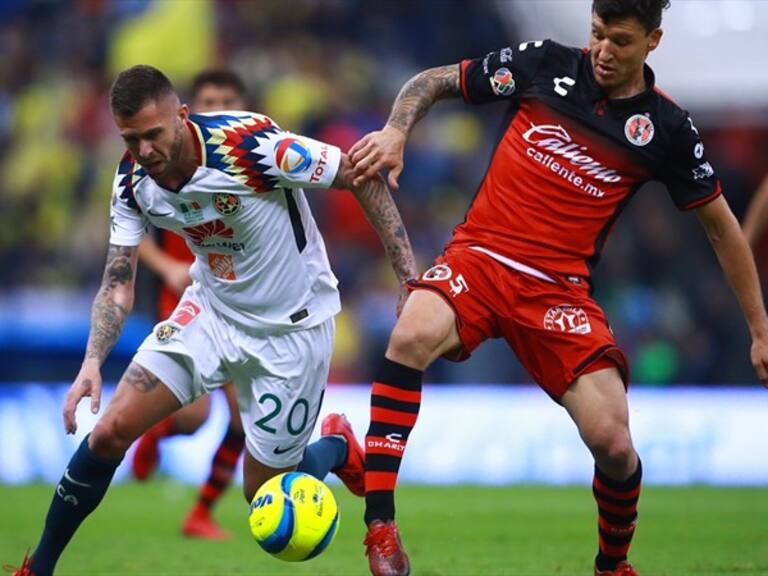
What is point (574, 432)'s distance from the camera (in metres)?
12.3

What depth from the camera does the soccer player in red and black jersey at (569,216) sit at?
6.08 m

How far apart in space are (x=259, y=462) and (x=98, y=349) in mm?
1008

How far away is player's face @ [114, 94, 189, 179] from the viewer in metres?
5.77

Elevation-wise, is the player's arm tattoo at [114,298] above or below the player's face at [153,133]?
below

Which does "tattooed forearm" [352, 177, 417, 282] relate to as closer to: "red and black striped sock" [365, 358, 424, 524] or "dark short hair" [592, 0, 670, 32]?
"red and black striped sock" [365, 358, 424, 524]

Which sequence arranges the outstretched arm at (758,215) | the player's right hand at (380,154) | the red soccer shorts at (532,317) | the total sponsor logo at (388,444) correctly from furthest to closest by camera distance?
the outstretched arm at (758,215) → the red soccer shorts at (532,317) → the player's right hand at (380,154) → the total sponsor logo at (388,444)

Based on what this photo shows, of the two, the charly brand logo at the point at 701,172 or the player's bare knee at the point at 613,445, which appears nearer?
the player's bare knee at the point at 613,445

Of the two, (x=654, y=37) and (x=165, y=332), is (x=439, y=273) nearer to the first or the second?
(x=165, y=332)

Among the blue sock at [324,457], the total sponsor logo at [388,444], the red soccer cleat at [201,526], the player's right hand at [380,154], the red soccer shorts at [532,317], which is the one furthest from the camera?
the red soccer cleat at [201,526]

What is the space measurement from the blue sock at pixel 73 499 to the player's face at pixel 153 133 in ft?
4.08

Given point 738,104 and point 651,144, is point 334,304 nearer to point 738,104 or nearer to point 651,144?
point 651,144

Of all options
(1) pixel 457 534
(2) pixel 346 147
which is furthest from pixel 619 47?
(2) pixel 346 147

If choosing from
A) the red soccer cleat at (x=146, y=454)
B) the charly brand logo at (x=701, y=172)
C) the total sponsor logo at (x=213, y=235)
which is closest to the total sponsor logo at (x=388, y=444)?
the total sponsor logo at (x=213, y=235)

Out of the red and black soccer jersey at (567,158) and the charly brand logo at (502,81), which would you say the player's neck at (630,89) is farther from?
the charly brand logo at (502,81)
